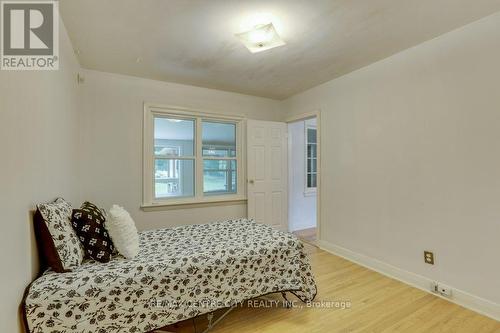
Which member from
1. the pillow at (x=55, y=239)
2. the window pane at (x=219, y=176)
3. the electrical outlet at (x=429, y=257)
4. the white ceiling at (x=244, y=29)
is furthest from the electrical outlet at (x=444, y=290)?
the pillow at (x=55, y=239)

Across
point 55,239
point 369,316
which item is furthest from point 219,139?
point 369,316

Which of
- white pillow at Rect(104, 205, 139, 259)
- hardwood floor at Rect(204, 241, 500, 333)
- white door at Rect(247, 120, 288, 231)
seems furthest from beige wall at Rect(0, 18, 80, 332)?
white door at Rect(247, 120, 288, 231)

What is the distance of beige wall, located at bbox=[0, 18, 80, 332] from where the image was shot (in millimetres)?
1115

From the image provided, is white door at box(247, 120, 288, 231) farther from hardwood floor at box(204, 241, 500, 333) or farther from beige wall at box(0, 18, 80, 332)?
beige wall at box(0, 18, 80, 332)

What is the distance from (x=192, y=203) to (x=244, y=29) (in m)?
2.45

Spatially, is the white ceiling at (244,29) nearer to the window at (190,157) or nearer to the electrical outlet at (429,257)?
the window at (190,157)

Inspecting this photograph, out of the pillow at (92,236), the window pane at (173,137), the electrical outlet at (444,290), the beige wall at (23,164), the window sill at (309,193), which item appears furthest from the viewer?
the window sill at (309,193)

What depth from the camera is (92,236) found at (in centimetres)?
175

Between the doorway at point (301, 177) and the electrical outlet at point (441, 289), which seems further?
the doorway at point (301, 177)

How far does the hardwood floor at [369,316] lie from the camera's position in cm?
185

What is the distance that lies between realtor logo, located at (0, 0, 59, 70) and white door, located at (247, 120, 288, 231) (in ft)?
8.55

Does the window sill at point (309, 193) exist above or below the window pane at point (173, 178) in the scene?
below

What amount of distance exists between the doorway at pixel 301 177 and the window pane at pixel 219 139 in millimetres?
1072

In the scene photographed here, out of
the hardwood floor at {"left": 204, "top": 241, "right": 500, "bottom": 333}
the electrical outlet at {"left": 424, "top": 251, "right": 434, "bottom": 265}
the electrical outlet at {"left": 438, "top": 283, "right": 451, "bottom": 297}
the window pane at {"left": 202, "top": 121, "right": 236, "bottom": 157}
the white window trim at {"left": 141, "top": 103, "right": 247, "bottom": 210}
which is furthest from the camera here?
the window pane at {"left": 202, "top": 121, "right": 236, "bottom": 157}
